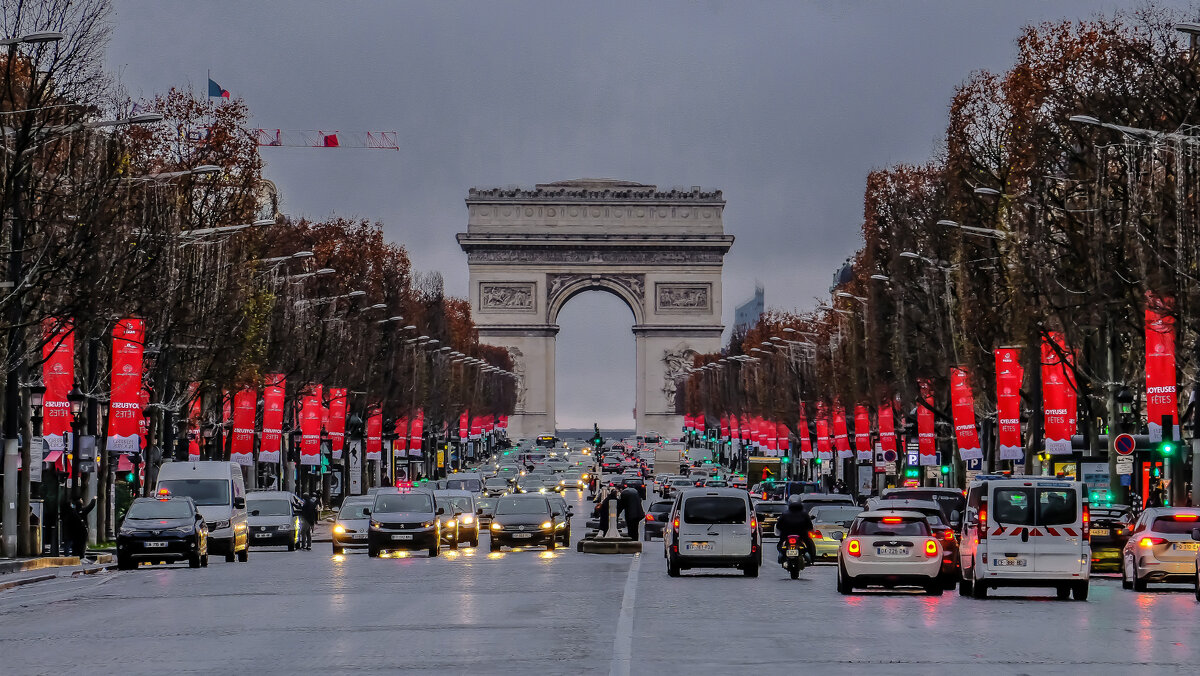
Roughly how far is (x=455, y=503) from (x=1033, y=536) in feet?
109

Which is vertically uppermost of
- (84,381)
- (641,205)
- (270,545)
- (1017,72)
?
(641,205)

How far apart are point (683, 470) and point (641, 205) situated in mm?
45633

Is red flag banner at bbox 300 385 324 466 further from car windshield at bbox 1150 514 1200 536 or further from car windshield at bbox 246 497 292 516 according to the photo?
car windshield at bbox 1150 514 1200 536

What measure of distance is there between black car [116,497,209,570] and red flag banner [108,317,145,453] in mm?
4472

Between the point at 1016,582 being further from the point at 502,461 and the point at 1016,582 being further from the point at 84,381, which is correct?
the point at 502,461

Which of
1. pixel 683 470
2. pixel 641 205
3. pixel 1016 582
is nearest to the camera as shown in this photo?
pixel 1016 582

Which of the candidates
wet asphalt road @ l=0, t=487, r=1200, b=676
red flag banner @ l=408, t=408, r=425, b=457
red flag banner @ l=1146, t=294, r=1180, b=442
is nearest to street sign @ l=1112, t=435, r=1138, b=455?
red flag banner @ l=1146, t=294, r=1180, b=442

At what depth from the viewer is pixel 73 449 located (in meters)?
47.9

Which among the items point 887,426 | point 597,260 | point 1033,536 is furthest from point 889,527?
point 597,260

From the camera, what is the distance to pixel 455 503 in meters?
62.7

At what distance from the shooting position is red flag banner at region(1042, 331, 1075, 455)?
53.2 meters

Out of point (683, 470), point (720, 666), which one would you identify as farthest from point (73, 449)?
point (683, 470)

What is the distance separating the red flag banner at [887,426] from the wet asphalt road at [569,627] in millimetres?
44982

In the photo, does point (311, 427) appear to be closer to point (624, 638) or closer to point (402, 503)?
point (402, 503)
